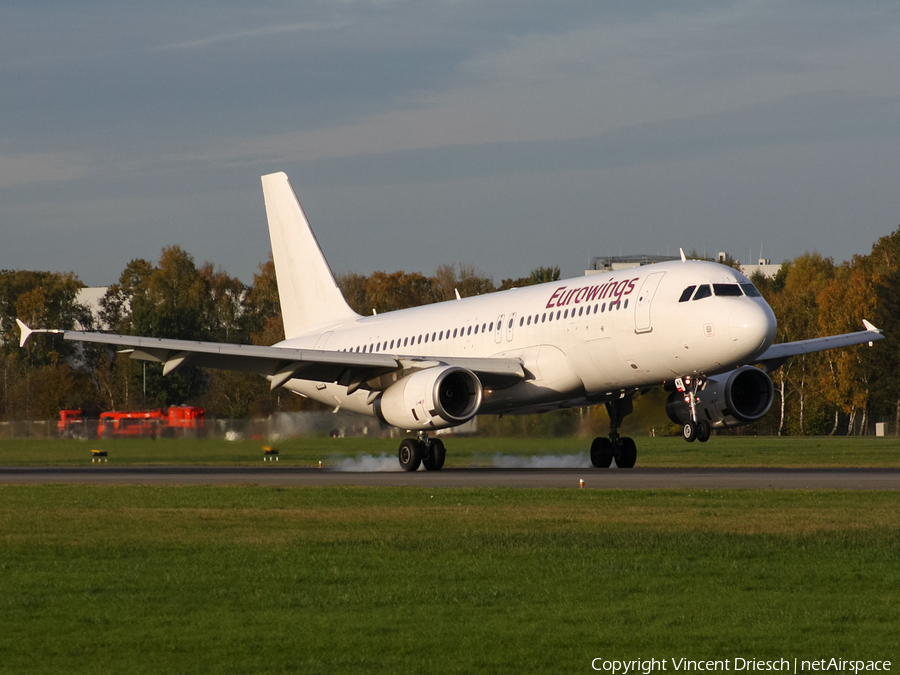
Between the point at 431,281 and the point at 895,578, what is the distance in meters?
124

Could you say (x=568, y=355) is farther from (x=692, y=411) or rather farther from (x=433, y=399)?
(x=692, y=411)

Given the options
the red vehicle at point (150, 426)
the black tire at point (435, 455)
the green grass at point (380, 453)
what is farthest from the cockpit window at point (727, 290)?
the red vehicle at point (150, 426)

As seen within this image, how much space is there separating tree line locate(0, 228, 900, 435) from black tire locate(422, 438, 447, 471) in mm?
30360

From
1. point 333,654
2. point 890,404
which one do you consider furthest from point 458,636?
point 890,404

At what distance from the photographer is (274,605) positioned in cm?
1170

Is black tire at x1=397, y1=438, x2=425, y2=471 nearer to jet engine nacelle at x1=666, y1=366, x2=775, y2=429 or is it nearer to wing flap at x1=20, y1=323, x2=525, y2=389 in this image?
wing flap at x1=20, y1=323, x2=525, y2=389

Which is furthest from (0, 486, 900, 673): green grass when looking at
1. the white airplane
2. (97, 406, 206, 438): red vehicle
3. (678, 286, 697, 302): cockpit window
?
(97, 406, 206, 438): red vehicle

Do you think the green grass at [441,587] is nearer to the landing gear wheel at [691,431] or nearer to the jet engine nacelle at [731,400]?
the landing gear wheel at [691,431]

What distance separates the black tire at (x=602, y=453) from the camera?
1436 inches

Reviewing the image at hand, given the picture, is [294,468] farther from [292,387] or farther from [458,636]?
[458,636]

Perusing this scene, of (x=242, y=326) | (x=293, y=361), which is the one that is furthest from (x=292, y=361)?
(x=242, y=326)

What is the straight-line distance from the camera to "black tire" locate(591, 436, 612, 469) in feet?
120

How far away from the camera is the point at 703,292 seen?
31094mm

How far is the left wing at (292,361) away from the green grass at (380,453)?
12.0 ft
